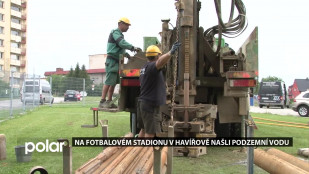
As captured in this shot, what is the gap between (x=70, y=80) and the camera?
23.9m

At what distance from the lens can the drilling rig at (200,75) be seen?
6.00m

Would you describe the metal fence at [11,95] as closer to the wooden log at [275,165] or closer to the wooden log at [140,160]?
the wooden log at [140,160]

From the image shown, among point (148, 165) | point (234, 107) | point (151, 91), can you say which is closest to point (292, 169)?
point (148, 165)

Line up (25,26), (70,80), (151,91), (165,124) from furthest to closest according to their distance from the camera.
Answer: (25,26) → (70,80) → (165,124) → (151,91)

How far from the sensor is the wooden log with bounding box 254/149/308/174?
14.0ft

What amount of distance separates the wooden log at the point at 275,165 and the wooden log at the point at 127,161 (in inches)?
70.4

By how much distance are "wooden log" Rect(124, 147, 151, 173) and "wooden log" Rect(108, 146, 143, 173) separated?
0.05 m

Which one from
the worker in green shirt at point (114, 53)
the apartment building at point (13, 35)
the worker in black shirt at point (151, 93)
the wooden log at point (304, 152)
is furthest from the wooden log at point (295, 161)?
the apartment building at point (13, 35)

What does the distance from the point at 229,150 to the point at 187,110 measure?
199 centimetres

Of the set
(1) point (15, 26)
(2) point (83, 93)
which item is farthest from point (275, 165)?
(1) point (15, 26)

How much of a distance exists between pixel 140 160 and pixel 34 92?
1587 centimetres

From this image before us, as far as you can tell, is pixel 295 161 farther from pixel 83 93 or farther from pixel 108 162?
pixel 83 93

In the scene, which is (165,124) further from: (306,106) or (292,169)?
(306,106)

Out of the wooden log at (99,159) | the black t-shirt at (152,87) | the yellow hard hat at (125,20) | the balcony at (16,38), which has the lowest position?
the wooden log at (99,159)
